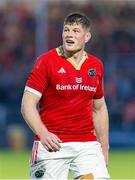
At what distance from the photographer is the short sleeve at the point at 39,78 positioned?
751 cm

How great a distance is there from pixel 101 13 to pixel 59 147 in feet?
50.0

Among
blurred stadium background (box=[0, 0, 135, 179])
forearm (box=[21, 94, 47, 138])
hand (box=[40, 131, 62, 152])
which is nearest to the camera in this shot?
hand (box=[40, 131, 62, 152])

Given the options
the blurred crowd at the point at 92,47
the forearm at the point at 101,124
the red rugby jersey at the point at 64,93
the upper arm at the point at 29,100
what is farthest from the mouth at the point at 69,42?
the blurred crowd at the point at 92,47

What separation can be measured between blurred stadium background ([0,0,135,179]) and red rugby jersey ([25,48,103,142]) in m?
11.3

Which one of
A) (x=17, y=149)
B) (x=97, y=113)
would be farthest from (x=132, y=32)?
(x=97, y=113)

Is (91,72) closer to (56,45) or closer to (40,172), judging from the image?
(40,172)

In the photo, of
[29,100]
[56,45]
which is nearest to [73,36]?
[29,100]

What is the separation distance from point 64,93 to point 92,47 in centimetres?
1356

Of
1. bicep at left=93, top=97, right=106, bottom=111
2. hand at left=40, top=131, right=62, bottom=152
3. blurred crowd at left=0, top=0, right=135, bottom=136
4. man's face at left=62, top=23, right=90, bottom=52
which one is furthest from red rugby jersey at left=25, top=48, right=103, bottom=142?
blurred crowd at left=0, top=0, right=135, bottom=136

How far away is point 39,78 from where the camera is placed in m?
7.52

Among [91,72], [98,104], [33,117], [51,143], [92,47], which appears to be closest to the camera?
[51,143]

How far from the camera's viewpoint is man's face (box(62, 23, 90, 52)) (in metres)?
7.63

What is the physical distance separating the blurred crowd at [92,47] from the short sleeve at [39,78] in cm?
1262

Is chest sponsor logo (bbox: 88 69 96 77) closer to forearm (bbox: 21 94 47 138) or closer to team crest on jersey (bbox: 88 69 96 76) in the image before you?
team crest on jersey (bbox: 88 69 96 76)
